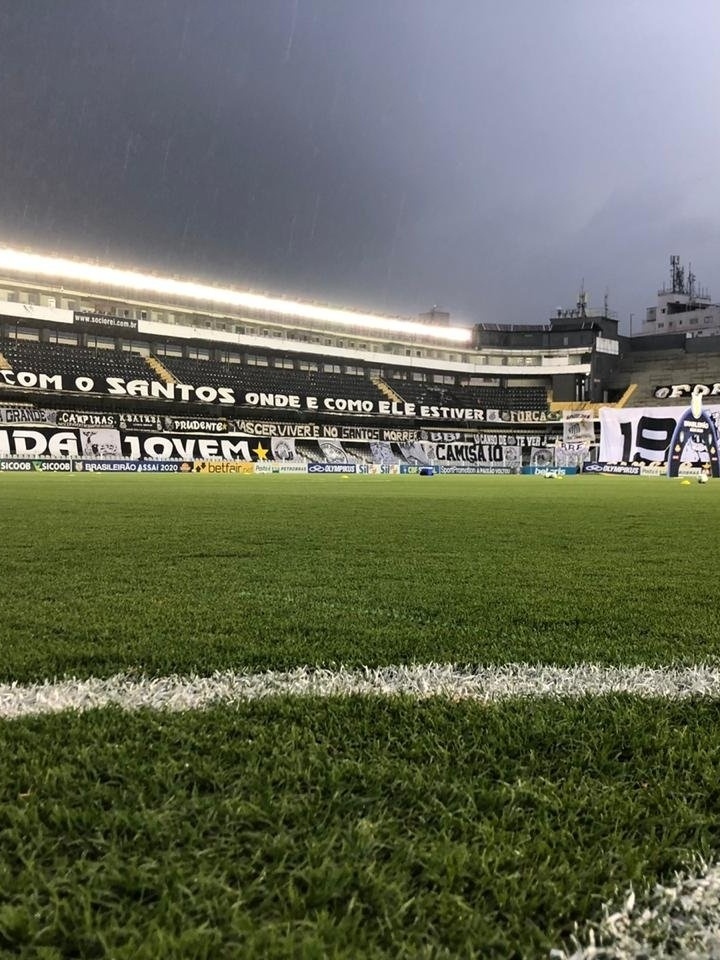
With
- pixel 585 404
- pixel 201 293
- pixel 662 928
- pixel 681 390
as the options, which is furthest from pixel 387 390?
pixel 662 928

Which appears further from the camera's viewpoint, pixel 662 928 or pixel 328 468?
pixel 328 468

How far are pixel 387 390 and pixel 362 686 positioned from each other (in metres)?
58.7

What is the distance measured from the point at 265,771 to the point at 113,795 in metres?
0.31

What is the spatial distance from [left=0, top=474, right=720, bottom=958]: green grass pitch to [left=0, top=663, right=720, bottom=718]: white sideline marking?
0.10m

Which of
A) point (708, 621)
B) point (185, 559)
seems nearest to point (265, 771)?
point (708, 621)

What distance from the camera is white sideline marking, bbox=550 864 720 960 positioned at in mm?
966

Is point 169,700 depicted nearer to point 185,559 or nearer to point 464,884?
point 464,884

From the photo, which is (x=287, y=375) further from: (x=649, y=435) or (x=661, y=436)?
(x=661, y=436)

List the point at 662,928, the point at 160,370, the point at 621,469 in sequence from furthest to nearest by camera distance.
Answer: the point at 160,370
the point at 621,469
the point at 662,928

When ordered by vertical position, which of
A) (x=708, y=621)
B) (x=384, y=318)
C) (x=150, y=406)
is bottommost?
(x=708, y=621)

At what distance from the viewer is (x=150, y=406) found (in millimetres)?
46688

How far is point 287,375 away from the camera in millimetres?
55781

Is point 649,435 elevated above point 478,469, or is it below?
above

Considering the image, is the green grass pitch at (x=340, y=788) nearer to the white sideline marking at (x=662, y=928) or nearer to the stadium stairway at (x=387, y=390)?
the white sideline marking at (x=662, y=928)
